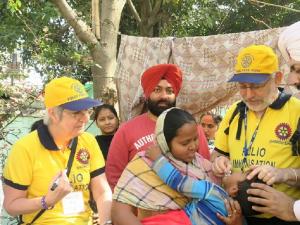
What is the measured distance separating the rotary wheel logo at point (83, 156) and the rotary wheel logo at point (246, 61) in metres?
1.13

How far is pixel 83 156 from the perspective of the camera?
290 cm

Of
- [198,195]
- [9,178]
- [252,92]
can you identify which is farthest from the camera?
[9,178]

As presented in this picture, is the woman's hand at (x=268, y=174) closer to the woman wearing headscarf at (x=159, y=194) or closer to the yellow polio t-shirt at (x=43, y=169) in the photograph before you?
the woman wearing headscarf at (x=159, y=194)

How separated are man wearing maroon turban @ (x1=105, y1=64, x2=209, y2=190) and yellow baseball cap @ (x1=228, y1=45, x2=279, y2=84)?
72 cm

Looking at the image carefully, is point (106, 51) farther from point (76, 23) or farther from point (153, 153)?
point (153, 153)

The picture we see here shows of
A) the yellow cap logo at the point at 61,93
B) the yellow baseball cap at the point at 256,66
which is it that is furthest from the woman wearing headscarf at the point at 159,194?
the yellow cap logo at the point at 61,93

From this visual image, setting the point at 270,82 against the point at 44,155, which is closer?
the point at 270,82

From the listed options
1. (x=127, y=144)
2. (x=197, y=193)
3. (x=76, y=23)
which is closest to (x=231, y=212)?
(x=197, y=193)

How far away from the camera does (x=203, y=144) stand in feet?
10.2

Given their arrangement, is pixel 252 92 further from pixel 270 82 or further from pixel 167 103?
pixel 167 103

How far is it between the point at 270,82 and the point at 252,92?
124 millimetres

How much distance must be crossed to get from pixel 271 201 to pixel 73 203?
1.21m

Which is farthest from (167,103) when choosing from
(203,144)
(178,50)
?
(178,50)

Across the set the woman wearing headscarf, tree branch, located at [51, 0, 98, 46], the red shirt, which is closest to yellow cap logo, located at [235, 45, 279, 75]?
Answer: the woman wearing headscarf
